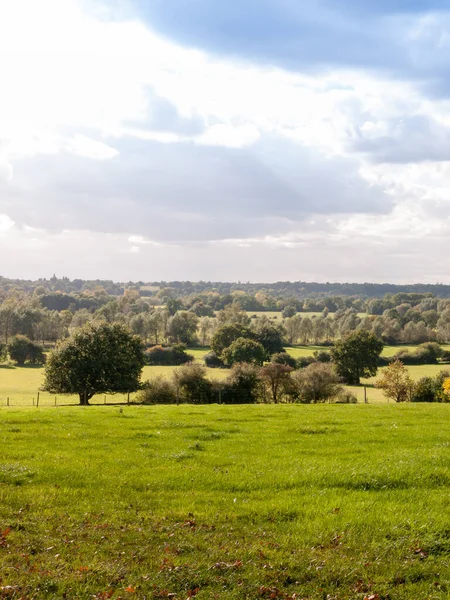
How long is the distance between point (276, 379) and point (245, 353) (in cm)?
4016

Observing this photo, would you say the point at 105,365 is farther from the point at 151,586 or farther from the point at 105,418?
the point at 151,586

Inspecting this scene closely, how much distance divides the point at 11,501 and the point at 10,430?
10.6 meters

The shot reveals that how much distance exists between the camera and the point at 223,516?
39.5 feet

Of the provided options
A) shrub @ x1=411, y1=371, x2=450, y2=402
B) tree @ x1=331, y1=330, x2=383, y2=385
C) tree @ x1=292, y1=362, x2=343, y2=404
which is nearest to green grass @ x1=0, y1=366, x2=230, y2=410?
tree @ x1=292, y1=362, x2=343, y2=404

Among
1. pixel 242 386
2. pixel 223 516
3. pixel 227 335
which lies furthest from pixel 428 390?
pixel 223 516

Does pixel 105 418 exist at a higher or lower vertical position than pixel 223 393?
higher

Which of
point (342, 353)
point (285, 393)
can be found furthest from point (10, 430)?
point (342, 353)

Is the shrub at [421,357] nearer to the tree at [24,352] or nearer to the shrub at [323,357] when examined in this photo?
the shrub at [323,357]

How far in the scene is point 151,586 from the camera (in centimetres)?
866

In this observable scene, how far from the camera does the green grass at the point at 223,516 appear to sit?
891cm

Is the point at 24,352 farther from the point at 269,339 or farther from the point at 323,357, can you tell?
the point at 323,357

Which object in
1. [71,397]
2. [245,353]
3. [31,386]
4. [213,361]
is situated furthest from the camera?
[213,361]

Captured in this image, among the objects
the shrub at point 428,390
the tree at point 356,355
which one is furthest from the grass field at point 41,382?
the shrub at point 428,390

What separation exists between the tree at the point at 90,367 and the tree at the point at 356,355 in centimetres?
5084
